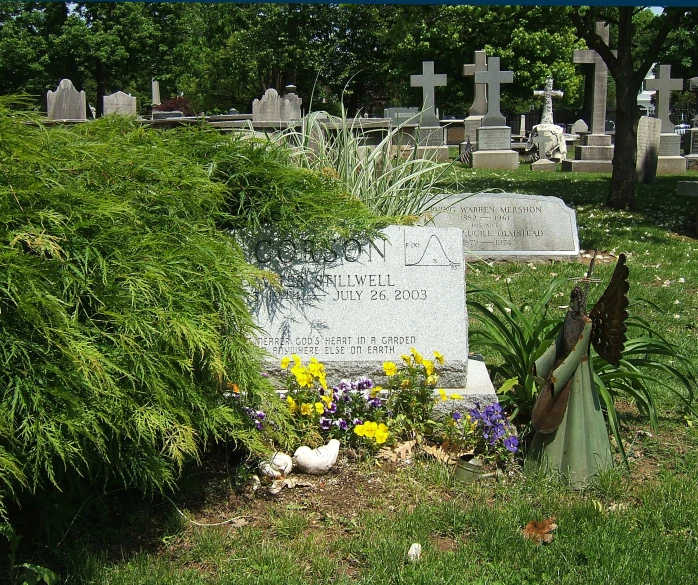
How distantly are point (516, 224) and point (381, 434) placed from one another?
5966mm

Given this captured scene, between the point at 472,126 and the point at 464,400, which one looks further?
the point at 472,126

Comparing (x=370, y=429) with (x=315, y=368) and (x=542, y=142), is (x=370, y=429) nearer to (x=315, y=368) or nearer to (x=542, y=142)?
(x=315, y=368)

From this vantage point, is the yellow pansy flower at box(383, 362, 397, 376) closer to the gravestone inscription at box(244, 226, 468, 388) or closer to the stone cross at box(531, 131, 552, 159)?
the gravestone inscription at box(244, 226, 468, 388)

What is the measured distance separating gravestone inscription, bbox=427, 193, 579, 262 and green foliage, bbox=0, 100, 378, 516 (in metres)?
5.98

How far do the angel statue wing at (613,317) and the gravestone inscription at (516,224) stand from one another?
5.61m

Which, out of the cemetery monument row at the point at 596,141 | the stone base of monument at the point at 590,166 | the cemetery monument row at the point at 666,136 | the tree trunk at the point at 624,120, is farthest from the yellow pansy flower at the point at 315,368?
the cemetery monument row at the point at 666,136

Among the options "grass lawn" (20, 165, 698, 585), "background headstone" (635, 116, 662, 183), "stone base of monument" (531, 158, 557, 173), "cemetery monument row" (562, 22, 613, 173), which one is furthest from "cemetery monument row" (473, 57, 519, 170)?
"grass lawn" (20, 165, 698, 585)

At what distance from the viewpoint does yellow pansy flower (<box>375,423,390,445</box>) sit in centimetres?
403

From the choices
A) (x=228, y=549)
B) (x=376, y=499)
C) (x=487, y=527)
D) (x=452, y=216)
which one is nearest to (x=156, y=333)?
(x=228, y=549)

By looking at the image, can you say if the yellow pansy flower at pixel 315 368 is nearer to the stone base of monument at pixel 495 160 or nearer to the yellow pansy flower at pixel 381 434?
the yellow pansy flower at pixel 381 434

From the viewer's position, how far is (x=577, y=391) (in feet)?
12.8

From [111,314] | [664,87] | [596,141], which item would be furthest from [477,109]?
[111,314]

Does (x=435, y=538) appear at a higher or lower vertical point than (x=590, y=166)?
lower

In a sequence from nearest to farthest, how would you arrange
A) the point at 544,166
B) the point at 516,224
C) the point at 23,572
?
the point at 23,572 → the point at 516,224 → the point at 544,166
